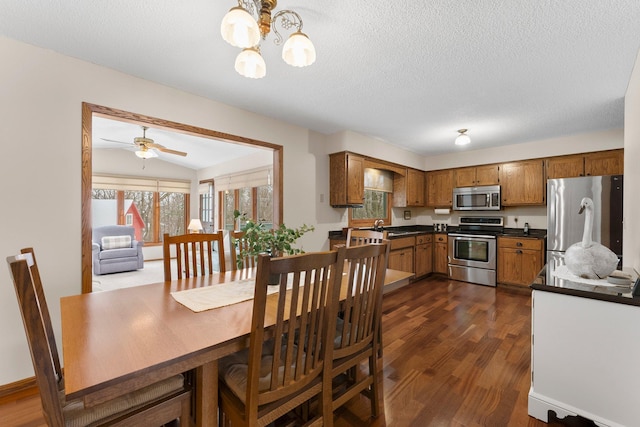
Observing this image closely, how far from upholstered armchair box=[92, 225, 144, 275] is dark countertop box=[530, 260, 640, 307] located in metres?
6.78

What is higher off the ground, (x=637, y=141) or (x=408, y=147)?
(x=408, y=147)

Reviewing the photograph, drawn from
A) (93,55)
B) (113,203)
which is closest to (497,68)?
(93,55)

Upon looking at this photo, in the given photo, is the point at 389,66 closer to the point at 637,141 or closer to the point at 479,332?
the point at 637,141

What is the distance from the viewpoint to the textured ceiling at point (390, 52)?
1620 mm

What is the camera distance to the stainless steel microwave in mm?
4711

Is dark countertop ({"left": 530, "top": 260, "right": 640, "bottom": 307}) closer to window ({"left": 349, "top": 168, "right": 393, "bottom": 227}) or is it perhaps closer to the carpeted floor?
window ({"left": 349, "top": 168, "right": 393, "bottom": 227})

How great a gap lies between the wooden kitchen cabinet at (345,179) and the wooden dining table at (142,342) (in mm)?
2713

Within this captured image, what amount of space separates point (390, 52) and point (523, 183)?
3768mm

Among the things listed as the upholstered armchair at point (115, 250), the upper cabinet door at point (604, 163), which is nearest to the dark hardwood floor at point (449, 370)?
the upper cabinet door at point (604, 163)

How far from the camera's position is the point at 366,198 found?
4.97 meters

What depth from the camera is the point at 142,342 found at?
1015 mm

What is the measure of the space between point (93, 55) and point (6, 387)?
244 cm

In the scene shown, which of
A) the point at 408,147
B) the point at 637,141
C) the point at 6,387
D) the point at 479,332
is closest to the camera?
the point at 6,387

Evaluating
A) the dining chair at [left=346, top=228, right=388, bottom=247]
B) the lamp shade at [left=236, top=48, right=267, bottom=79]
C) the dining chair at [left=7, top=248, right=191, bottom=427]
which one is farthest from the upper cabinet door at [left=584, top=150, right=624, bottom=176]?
the dining chair at [left=7, top=248, right=191, bottom=427]
